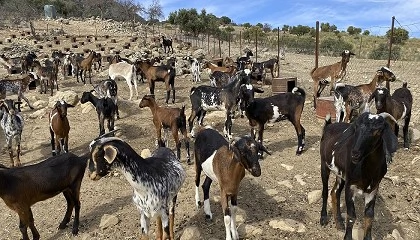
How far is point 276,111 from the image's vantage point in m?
9.68

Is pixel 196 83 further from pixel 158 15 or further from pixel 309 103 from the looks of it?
pixel 158 15

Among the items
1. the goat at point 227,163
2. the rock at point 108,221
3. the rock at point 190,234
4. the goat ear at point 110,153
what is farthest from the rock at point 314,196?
the goat ear at point 110,153

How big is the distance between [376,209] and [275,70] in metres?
15.0

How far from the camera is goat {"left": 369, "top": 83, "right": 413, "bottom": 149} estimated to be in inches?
346

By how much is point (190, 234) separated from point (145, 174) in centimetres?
139

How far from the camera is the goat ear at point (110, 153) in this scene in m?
4.47

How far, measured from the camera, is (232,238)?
5.58m

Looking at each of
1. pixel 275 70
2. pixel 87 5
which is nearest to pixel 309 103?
pixel 275 70

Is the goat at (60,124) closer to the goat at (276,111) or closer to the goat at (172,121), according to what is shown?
the goat at (172,121)

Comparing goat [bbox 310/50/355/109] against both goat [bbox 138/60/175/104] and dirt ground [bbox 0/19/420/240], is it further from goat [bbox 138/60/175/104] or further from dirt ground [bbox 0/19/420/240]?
goat [bbox 138/60/175/104]

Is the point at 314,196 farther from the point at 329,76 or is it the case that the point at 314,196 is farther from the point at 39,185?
the point at 329,76

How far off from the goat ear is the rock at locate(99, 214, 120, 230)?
228cm

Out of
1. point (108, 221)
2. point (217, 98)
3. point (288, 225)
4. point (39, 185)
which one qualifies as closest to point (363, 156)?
point (288, 225)

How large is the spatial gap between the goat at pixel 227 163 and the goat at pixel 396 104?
4655 millimetres
